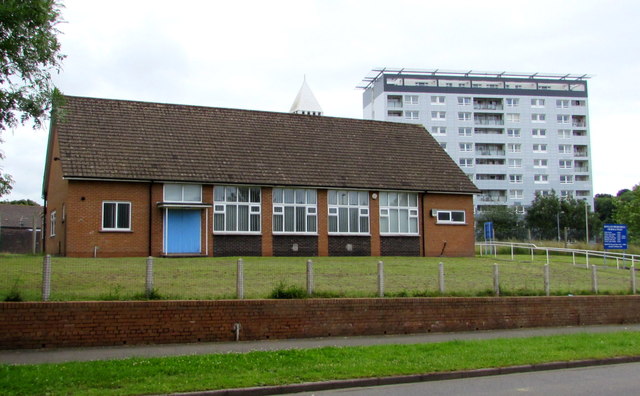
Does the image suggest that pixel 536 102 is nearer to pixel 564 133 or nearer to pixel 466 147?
pixel 564 133

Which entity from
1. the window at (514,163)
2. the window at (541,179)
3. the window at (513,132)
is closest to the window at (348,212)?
the window at (514,163)

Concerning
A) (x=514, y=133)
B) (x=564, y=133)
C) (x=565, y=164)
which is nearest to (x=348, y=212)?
(x=514, y=133)

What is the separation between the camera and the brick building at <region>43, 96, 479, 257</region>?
2648 centimetres

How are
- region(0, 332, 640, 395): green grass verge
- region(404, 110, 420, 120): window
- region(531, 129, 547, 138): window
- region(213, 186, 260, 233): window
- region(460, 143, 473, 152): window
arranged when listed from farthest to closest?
region(531, 129, 547, 138): window, region(460, 143, 473, 152): window, region(404, 110, 420, 120): window, region(213, 186, 260, 233): window, region(0, 332, 640, 395): green grass verge

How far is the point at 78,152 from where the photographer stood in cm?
2662

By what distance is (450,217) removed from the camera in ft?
109

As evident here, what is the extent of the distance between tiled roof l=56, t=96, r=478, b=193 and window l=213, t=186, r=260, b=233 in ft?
1.89

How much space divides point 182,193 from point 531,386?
65.0 ft

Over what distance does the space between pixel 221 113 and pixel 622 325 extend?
69.0ft

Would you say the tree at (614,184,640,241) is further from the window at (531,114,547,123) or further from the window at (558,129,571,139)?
the window at (558,129,571,139)

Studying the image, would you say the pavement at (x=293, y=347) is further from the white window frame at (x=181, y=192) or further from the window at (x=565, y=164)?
the window at (x=565, y=164)

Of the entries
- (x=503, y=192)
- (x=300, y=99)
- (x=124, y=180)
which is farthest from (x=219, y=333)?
(x=503, y=192)

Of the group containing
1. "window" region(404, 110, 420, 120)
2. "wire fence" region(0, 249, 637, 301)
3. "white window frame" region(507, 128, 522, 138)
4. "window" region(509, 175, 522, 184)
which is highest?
"window" region(404, 110, 420, 120)

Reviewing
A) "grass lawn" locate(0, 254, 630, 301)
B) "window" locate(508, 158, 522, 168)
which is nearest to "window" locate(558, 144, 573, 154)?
"window" locate(508, 158, 522, 168)
